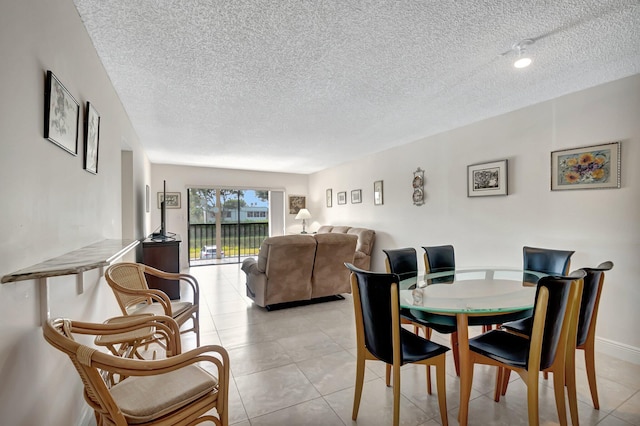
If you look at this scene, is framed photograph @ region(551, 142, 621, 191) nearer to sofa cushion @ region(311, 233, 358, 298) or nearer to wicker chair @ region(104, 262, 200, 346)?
sofa cushion @ region(311, 233, 358, 298)

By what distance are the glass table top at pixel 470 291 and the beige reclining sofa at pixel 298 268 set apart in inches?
57.2

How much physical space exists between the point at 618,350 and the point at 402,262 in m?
1.95

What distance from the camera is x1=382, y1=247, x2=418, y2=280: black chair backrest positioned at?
2773 millimetres

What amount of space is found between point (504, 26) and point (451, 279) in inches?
73.7

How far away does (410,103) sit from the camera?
3.14 m

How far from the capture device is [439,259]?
312 centimetres

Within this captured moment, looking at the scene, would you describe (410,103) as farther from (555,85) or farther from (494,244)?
(494,244)

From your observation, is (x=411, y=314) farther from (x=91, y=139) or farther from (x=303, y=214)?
(x=303, y=214)

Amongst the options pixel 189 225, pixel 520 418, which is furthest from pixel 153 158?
pixel 520 418

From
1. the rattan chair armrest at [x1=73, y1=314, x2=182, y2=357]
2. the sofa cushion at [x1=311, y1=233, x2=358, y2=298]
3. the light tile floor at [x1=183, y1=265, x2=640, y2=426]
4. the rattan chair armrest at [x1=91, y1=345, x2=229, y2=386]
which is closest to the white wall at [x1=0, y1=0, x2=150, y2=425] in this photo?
the rattan chair armrest at [x1=73, y1=314, x2=182, y2=357]

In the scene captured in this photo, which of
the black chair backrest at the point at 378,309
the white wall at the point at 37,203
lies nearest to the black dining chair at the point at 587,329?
the black chair backrest at the point at 378,309

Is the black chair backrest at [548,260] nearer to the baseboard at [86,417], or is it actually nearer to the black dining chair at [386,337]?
the black dining chair at [386,337]

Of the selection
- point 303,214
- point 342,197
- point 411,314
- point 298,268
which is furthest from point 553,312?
point 303,214

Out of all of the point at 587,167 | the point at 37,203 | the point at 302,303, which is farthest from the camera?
the point at 302,303
